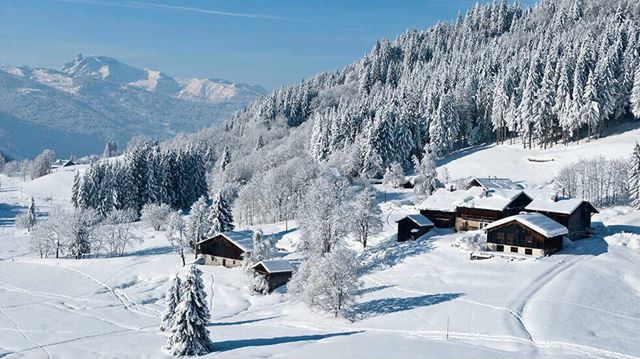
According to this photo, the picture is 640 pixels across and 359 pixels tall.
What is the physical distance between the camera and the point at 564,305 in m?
46.6

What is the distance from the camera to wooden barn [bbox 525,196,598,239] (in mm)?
63906

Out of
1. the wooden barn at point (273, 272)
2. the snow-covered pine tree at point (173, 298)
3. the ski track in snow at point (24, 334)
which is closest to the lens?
the snow-covered pine tree at point (173, 298)

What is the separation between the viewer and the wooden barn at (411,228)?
2741 inches

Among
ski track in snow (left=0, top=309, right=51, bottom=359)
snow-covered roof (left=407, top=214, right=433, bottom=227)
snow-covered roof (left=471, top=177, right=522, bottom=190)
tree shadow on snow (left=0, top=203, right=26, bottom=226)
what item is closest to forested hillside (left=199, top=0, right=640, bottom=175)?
snow-covered roof (left=471, top=177, right=522, bottom=190)

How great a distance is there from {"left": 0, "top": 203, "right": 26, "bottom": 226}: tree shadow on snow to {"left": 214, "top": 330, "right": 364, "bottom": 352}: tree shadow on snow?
104 meters

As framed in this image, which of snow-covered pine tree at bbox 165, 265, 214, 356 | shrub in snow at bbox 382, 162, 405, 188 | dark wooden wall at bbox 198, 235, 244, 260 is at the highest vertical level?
shrub in snow at bbox 382, 162, 405, 188

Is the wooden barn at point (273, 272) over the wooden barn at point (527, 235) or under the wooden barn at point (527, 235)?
under

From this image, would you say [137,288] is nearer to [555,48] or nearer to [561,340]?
[561,340]

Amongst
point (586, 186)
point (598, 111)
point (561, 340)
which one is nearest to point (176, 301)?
point (561, 340)

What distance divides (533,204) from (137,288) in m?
42.9

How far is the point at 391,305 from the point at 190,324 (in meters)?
16.6

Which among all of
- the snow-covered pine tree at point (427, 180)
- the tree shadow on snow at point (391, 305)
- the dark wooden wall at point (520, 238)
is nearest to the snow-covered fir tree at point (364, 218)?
the dark wooden wall at point (520, 238)

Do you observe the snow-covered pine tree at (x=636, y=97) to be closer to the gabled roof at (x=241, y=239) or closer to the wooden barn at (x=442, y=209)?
the wooden barn at (x=442, y=209)

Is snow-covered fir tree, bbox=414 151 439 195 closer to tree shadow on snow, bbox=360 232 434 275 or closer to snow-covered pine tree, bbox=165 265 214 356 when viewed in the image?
tree shadow on snow, bbox=360 232 434 275
